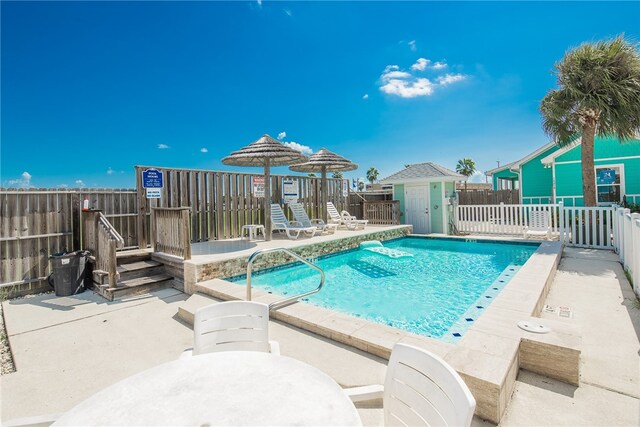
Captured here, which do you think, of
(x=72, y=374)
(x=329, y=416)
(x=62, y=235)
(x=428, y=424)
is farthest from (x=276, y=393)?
(x=62, y=235)

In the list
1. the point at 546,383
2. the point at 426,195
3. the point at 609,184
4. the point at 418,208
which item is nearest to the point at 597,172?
the point at 609,184

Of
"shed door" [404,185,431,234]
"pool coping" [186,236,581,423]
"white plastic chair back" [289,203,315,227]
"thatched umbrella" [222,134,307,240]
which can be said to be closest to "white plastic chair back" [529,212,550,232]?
"shed door" [404,185,431,234]

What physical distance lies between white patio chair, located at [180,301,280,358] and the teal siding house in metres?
13.3

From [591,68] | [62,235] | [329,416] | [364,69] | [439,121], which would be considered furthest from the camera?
[439,121]

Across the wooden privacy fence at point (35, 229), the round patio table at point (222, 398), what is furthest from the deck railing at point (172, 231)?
the round patio table at point (222, 398)

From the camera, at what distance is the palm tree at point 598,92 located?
853 centimetres

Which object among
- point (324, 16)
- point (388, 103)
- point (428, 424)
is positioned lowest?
point (428, 424)

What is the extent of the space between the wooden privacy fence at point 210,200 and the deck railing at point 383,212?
14.5 feet

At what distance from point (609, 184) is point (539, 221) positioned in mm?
5325

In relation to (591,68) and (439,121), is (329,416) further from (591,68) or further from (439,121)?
(439,121)

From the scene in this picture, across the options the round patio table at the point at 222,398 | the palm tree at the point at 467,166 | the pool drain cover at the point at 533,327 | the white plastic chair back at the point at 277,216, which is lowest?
the pool drain cover at the point at 533,327

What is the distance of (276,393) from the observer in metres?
1.38

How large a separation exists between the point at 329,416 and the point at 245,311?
1221mm

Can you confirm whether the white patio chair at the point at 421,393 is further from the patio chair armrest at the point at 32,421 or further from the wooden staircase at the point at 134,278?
the wooden staircase at the point at 134,278
